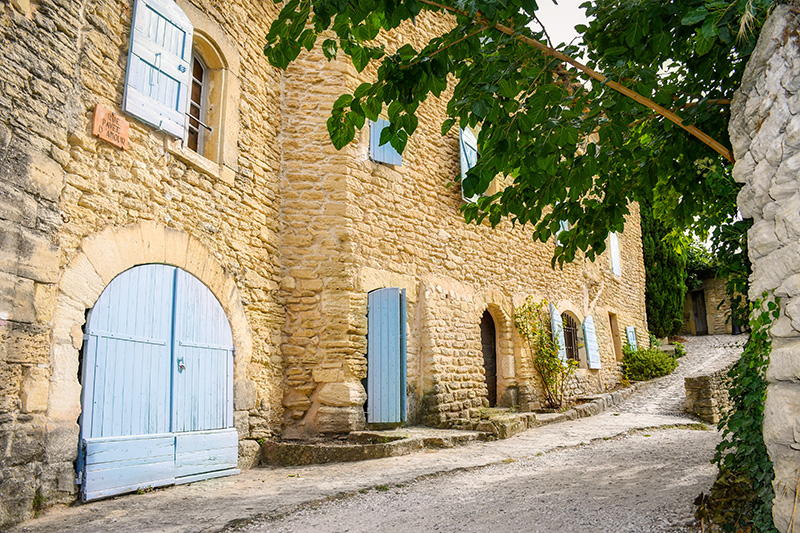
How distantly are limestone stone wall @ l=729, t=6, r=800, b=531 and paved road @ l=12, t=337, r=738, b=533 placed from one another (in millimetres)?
1389

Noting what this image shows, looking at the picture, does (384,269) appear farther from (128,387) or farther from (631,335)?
(631,335)

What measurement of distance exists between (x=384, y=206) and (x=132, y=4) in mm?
3496

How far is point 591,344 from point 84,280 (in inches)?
388

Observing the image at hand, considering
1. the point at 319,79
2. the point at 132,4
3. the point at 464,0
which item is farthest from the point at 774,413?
the point at 319,79

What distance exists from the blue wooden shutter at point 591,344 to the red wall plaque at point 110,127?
9395 millimetres

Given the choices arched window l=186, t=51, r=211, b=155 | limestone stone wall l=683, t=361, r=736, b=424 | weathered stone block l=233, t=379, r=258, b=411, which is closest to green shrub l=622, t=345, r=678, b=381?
limestone stone wall l=683, t=361, r=736, b=424

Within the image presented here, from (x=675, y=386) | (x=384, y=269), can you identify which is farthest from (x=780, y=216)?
(x=675, y=386)

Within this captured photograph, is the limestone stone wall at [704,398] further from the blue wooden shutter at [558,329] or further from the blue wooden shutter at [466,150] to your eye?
the blue wooden shutter at [466,150]

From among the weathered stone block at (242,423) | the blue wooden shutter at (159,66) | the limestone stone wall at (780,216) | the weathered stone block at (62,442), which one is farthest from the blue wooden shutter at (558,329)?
the limestone stone wall at (780,216)

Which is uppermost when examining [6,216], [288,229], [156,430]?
[288,229]

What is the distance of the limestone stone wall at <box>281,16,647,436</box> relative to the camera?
248 inches

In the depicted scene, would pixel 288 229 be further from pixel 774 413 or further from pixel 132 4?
pixel 774 413

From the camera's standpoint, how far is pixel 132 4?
4.69 meters

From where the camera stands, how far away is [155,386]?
4551 millimetres
